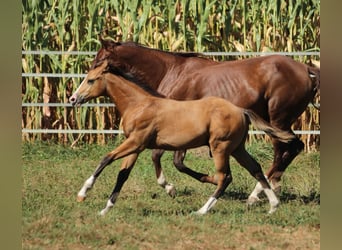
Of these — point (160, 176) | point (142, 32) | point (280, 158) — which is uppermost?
point (142, 32)

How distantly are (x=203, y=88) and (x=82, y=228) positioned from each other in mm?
1643

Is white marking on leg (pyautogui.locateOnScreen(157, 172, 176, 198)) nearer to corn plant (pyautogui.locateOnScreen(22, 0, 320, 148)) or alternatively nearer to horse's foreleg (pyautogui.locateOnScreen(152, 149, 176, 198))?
horse's foreleg (pyautogui.locateOnScreen(152, 149, 176, 198))

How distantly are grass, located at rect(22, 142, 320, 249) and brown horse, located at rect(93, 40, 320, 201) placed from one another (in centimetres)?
37

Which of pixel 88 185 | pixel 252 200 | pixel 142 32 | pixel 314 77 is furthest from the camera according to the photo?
pixel 142 32

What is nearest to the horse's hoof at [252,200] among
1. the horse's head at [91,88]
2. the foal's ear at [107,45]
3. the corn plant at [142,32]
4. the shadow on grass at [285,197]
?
the shadow on grass at [285,197]

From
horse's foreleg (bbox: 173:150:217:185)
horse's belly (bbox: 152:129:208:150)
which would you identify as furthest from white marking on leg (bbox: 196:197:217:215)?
horse's belly (bbox: 152:129:208:150)

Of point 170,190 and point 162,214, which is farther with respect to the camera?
point 170,190

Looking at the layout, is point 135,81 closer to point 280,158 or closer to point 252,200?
point 252,200

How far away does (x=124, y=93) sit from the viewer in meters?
5.23

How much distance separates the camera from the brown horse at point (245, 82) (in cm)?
582

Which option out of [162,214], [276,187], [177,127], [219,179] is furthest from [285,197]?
[177,127]

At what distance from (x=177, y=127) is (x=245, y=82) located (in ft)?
3.30

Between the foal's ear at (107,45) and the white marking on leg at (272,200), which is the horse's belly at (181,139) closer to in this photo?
the white marking on leg at (272,200)

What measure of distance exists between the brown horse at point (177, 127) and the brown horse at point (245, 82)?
602 mm
